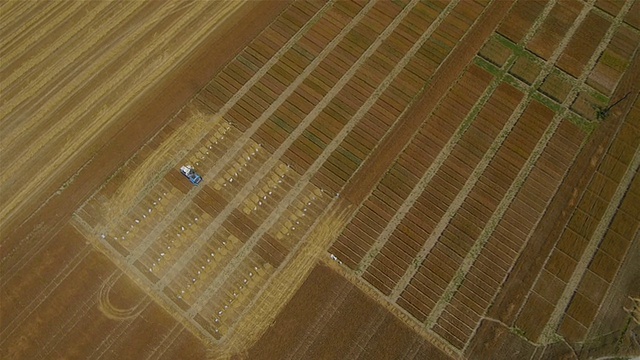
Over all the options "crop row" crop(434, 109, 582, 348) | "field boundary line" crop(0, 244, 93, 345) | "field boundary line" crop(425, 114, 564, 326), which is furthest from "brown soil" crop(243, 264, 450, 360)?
"field boundary line" crop(0, 244, 93, 345)

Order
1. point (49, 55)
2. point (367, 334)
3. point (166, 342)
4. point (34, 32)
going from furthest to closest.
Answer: point (34, 32), point (49, 55), point (367, 334), point (166, 342)

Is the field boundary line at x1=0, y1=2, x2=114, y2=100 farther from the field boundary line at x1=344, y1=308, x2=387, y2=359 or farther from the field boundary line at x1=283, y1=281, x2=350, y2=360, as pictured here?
the field boundary line at x1=344, y1=308, x2=387, y2=359

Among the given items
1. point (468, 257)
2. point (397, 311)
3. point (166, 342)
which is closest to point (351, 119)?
point (468, 257)

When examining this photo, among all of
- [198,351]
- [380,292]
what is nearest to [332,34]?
[380,292]

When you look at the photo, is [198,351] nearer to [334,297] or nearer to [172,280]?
[172,280]

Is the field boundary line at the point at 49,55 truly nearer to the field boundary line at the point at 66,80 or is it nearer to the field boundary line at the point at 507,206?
the field boundary line at the point at 66,80

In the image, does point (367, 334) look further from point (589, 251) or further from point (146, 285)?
point (589, 251)
